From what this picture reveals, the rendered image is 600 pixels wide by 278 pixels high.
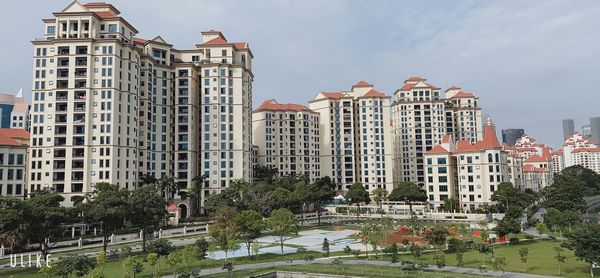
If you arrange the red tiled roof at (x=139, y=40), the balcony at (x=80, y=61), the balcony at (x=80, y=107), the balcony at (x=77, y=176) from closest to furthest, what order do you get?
the balcony at (x=77, y=176)
the balcony at (x=80, y=107)
the balcony at (x=80, y=61)
the red tiled roof at (x=139, y=40)

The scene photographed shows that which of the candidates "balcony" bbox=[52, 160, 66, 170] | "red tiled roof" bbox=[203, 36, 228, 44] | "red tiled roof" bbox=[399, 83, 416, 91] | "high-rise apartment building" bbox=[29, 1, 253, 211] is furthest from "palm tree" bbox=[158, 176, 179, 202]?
"red tiled roof" bbox=[399, 83, 416, 91]

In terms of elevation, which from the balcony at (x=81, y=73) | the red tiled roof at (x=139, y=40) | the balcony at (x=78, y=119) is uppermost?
the red tiled roof at (x=139, y=40)

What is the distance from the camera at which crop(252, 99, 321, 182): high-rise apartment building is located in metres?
124

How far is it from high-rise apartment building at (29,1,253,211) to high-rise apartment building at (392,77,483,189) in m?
55.7

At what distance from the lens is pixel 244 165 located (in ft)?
301

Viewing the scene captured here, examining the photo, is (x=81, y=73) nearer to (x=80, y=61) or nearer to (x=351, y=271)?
(x=80, y=61)

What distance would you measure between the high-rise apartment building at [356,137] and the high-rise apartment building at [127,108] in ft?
127

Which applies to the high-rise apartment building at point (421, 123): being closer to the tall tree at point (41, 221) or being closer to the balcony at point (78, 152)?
the balcony at point (78, 152)

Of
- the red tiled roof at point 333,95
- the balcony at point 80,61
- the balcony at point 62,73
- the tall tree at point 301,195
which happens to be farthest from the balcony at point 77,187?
the red tiled roof at point 333,95

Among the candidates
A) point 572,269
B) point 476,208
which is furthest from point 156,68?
point 572,269

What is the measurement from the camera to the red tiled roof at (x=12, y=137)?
67.2 m

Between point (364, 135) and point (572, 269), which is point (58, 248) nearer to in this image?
point (572, 269)

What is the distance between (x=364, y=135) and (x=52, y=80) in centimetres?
8155

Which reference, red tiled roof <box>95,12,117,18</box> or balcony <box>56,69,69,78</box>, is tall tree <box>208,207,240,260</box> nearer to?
balcony <box>56,69,69,78</box>
